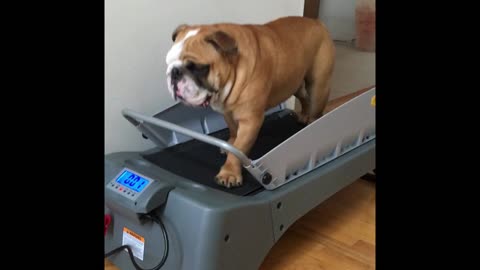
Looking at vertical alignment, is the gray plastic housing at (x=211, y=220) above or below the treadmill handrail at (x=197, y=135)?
below

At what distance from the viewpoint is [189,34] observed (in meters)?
1.18

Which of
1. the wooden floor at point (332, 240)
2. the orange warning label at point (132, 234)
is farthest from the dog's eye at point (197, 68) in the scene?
the wooden floor at point (332, 240)

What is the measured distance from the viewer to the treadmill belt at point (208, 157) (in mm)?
1244

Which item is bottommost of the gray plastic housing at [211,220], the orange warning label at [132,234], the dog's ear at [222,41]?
the orange warning label at [132,234]

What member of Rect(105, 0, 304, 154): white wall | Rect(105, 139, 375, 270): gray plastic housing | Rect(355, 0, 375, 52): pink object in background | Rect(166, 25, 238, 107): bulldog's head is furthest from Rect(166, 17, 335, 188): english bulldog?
Rect(355, 0, 375, 52): pink object in background

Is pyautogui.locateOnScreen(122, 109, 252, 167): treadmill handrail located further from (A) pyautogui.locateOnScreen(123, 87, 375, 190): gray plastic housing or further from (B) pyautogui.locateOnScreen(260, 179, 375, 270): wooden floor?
(B) pyautogui.locateOnScreen(260, 179, 375, 270): wooden floor

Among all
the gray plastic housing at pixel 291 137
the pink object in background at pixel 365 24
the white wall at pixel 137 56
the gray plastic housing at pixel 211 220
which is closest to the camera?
Result: the gray plastic housing at pixel 211 220

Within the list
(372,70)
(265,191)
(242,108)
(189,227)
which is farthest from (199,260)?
(372,70)

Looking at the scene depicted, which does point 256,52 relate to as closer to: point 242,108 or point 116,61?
point 242,108

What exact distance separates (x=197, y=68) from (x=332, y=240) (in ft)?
2.32

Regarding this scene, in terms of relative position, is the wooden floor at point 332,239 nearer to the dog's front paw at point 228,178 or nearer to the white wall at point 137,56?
the dog's front paw at point 228,178

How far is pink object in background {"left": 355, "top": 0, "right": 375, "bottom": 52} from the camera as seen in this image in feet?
6.77
